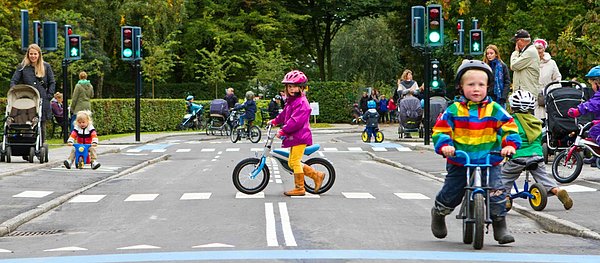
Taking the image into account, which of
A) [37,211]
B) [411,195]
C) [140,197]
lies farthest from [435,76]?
[37,211]

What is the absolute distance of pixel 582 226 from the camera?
10.7 metres

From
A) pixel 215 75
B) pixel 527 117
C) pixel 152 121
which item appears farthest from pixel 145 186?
pixel 215 75

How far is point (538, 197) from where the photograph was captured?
12.2m

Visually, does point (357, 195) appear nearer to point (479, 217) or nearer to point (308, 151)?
point (308, 151)

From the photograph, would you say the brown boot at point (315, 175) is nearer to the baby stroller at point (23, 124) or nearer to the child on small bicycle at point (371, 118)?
the baby stroller at point (23, 124)

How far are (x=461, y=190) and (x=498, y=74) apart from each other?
8.39 metres

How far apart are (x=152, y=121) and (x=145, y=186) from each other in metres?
30.3

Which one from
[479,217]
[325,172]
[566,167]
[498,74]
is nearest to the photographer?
[479,217]

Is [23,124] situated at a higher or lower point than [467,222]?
higher

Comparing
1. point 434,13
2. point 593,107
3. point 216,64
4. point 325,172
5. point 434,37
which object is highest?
point 216,64

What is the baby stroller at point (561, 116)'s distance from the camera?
18156 millimetres

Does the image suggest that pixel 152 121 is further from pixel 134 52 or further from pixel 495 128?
pixel 495 128

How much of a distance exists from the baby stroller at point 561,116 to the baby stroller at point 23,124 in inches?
363

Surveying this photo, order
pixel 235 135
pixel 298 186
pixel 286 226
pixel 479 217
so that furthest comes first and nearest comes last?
pixel 235 135, pixel 298 186, pixel 286 226, pixel 479 217
